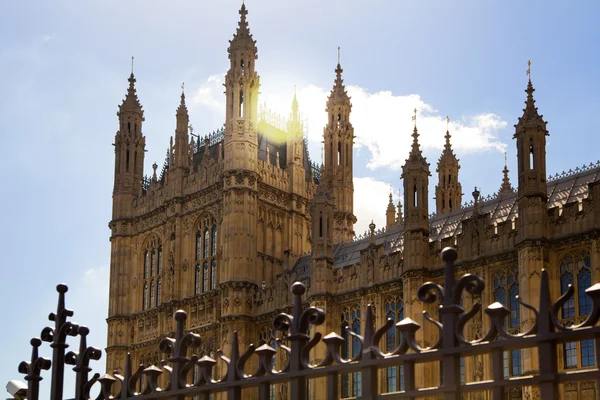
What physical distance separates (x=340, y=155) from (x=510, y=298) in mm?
17887

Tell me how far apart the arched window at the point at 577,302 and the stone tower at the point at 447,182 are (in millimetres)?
16053

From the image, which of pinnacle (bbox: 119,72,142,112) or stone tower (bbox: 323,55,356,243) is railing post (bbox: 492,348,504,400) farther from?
pinnacle (bbox: 119,72,142,112)

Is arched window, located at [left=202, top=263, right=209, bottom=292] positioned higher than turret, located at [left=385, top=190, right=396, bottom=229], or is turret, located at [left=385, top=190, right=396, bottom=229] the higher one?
turret, located at [left=385, top=190, right=396, bottom=229]

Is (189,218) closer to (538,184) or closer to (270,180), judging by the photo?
(270,180)

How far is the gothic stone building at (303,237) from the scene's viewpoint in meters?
31.3

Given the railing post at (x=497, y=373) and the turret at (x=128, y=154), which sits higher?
the turret at (x=128, y=154)

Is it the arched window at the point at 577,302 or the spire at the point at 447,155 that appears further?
the spire at the point at 447,155

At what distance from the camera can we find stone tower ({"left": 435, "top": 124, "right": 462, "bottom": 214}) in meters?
47.2

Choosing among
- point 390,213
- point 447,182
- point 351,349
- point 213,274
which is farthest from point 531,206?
point 390,213

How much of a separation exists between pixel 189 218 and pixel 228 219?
352cm

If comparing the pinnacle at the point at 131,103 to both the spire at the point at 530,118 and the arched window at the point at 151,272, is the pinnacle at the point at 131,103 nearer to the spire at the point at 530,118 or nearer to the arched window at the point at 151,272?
the arched window at the point at 151,272

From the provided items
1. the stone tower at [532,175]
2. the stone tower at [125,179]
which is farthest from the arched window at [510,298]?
the stone tower at [125,179]

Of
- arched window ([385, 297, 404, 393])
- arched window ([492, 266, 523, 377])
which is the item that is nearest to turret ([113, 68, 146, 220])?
arched window ([385, 297, 404, 393])

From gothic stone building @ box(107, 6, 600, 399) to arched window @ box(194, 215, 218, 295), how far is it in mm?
94
